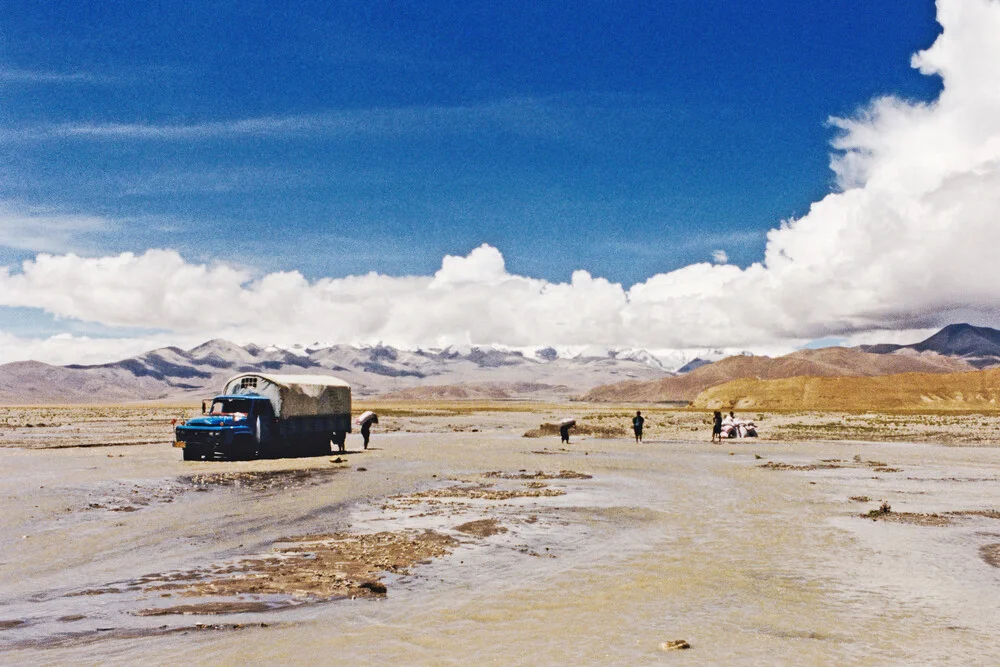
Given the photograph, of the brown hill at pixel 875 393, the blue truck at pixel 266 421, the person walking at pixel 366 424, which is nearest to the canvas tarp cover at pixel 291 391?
the blue truck at pixel 266 421

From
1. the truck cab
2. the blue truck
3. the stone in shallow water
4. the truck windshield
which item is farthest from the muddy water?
the truck windshield

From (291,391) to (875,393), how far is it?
14148cm

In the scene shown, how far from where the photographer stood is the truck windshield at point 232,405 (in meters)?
40.0

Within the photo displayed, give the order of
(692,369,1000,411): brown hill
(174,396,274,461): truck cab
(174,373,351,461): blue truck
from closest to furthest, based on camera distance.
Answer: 1. (174,396,274,461): truck cab
2. (174,373,351,461): blue truck
3. (692,369,1000,411): brown hill

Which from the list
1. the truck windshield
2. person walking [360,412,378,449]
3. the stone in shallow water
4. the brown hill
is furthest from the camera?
the brown hill

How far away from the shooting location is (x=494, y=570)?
14.6m

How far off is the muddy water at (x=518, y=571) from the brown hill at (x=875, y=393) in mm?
132549

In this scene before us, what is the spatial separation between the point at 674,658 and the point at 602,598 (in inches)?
118

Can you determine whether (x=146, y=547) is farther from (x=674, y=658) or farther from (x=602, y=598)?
(x=674, y=658)

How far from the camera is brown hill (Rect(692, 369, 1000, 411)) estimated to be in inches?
5969

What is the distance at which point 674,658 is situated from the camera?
957 cm

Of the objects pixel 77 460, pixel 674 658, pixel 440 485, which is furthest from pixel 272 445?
pixel 674 658

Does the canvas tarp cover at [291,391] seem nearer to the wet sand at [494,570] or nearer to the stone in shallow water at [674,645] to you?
the wet sand at [494,570]

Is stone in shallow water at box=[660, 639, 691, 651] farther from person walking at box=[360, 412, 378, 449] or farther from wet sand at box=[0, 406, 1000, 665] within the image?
person walking at box=[360, 412, 378, 449]
